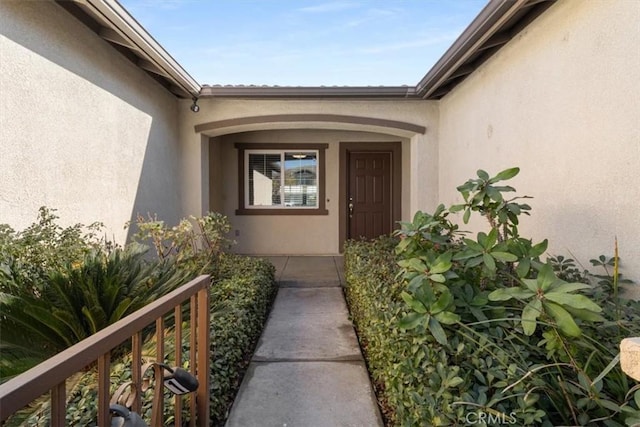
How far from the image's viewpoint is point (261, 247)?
8641 millimetres

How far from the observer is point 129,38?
4.12 m

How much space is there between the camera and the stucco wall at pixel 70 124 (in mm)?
3104

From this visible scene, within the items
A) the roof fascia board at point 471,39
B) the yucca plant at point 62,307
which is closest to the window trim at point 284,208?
the roof fascia board at point 471,39

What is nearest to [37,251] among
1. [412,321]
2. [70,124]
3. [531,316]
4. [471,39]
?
[70,124]

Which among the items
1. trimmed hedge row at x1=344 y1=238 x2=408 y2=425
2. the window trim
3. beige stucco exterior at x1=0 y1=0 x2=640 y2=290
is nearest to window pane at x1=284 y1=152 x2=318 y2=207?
the window trim

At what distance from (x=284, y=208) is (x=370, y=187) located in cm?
213

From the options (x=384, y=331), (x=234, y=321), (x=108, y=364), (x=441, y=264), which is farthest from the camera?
(x=234, y=321)

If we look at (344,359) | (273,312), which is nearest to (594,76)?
(344,359)

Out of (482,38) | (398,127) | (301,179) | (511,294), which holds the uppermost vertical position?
(482,38)

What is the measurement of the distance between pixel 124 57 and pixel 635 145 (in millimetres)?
5455
